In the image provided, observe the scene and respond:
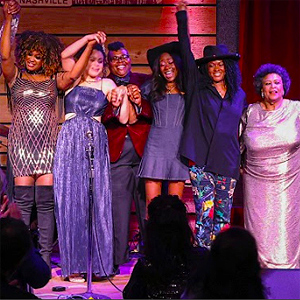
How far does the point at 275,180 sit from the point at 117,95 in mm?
1248

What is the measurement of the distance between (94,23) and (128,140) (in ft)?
4.49

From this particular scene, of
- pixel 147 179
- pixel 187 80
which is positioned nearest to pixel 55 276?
pixel 147 179

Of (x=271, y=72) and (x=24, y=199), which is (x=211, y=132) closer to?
(x=271, y=72)

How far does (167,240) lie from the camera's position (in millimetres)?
3271

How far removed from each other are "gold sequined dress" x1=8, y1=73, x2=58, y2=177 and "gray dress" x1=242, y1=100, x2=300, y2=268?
4.57 feet

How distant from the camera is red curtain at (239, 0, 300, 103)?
610cm

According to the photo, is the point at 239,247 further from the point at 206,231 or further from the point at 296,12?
the point at 296,12

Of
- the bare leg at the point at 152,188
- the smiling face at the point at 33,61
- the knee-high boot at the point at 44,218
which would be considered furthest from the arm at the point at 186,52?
the knee-high boot at the point at 44,218

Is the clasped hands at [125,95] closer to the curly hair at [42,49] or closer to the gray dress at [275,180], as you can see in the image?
the curly hair at [42,49]

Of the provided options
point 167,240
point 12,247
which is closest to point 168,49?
point 167,240

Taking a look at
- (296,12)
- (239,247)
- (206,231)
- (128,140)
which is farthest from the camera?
(296,12)

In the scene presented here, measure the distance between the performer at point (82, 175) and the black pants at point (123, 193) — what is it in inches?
9.9

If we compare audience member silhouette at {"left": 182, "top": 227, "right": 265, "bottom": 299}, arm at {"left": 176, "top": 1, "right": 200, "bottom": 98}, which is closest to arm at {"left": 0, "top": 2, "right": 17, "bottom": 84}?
arm at {"left": 176, "top": 1, "right": 200, "bottom": 98}

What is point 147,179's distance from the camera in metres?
5.18
